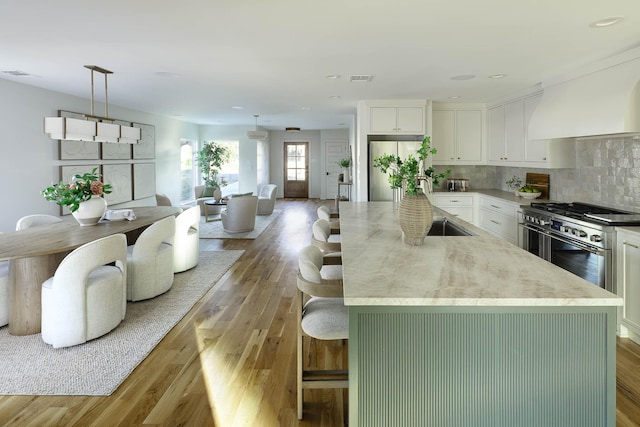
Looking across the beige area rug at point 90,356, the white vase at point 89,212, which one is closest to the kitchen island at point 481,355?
the beige area rug at point 90,356

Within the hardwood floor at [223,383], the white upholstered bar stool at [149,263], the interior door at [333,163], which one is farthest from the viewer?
the interior door at [333,163]

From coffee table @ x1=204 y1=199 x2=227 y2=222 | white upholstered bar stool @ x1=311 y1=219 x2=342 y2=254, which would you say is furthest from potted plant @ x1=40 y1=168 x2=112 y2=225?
coffee table @ x1=204 y1=199 x2=227 y2=222

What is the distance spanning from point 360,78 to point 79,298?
3.62 meters

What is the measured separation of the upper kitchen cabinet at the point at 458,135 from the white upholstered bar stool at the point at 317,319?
529 cm

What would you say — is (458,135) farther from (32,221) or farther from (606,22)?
(32,221)

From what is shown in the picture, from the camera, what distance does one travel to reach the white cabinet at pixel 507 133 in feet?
20.1

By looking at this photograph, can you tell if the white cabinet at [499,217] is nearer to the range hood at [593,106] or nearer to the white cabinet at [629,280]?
the range hood at [593,106]

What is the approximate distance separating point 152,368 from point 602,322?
2699 millimetres

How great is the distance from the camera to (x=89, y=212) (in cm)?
457

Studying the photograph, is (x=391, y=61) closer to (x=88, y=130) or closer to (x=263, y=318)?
(x=263, y=318)

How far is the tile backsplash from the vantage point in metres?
4.19

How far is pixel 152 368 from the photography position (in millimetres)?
3037

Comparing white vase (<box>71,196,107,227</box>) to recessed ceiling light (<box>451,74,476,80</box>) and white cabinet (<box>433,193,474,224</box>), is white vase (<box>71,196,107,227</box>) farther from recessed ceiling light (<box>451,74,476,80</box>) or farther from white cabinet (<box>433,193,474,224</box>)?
white cabinet (<box>433,193,474,224</box>)

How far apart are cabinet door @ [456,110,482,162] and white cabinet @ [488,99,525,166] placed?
0.64 ft
